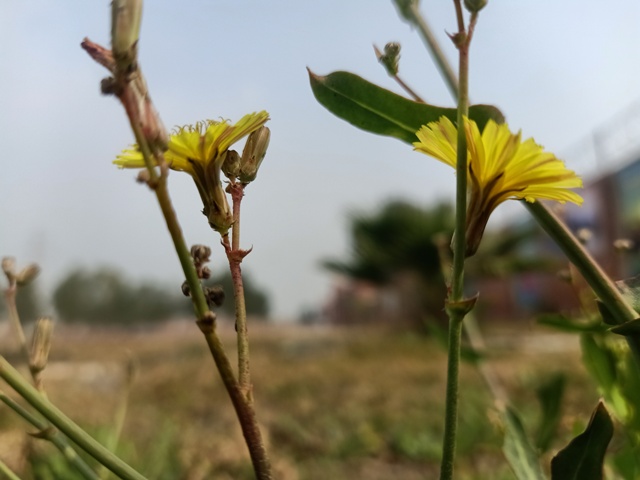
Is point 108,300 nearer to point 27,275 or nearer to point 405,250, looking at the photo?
point 405,250

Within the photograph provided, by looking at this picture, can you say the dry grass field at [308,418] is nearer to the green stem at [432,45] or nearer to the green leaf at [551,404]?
the green leaf at [551,404]

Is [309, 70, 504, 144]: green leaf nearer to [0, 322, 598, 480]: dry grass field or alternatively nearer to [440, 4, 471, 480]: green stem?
[440, 4, 471, 480]: green stem

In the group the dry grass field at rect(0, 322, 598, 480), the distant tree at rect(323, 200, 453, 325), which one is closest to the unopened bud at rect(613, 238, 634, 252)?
the dry grass field at rect(0, 322, 598, 480)

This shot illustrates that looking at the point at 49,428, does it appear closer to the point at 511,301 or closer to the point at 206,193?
the point at 206,193

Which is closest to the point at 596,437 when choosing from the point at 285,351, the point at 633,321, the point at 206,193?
the point at 633,321

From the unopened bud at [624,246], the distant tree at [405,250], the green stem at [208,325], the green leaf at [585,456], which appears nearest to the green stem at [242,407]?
the green stem at [208,325]

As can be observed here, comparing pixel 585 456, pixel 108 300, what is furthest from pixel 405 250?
pixel 585 456

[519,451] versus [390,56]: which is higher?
[390,56]
